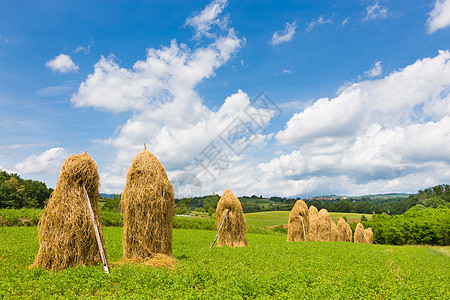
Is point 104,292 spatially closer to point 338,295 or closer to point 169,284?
point 169,284

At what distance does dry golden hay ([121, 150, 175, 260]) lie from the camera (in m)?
10.4

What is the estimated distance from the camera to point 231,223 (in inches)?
666

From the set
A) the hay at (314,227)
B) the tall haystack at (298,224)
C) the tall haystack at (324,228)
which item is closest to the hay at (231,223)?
the tall haystack at (298,224)

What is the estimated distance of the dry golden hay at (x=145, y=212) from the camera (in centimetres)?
1036

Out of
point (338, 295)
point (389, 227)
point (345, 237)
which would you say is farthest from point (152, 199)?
point (389, 227)

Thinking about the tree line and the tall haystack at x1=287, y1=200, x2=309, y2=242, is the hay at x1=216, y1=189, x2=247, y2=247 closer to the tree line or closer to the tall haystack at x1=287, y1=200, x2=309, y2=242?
the tall haystack at x1=287, y1=200, x2=309, y2=242

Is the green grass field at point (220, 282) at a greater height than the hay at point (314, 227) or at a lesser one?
greater

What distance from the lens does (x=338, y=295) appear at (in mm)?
7191

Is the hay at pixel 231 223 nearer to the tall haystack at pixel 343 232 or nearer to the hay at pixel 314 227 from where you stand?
the hay at pixel 314 227

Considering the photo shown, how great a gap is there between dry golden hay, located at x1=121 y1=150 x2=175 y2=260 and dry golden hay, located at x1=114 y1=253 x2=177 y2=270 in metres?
0.14

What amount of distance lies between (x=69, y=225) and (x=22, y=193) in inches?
2600

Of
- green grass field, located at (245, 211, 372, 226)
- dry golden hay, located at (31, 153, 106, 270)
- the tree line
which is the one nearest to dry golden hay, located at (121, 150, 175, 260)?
dry golden hay, located at (31, 153, 106, 270)

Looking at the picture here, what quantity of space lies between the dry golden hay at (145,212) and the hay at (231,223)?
6488 millimetres

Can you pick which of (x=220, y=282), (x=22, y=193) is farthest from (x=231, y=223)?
(x=22, y=193)
